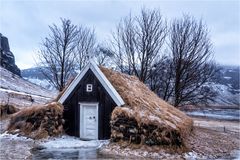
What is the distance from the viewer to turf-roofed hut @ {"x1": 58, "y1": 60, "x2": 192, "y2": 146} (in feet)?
50.9

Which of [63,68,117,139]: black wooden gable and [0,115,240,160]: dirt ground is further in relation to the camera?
[63,68,117,139]: black wooden gable

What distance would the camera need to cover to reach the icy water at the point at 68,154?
43.4ft

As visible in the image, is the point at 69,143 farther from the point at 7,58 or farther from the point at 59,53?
the point at 7,58

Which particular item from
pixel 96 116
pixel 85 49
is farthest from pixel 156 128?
pixel 85 49

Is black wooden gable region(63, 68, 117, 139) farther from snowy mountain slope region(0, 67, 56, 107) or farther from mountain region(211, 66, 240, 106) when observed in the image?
mountain region(211, 66, 240, 106)

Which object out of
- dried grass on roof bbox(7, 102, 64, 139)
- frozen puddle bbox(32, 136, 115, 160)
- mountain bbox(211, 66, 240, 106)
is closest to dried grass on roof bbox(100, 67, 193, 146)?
frozen puddle bbox(32, 136, 115, 160)

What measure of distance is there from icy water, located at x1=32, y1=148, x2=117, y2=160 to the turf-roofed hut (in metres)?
2.07

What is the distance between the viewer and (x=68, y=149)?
1500 centimetres

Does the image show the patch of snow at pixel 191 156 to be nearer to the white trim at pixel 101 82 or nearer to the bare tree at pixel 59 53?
the white trim at pixel 101 82

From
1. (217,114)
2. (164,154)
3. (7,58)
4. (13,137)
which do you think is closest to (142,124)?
(164,154)

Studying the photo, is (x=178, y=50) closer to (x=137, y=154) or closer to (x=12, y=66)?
(x=137, y=154)

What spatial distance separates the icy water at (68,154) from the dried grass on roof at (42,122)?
309 centimetres

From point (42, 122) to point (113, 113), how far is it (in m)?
3.96

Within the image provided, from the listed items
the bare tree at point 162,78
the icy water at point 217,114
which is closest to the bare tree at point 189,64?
the bare tree at point 162,78
